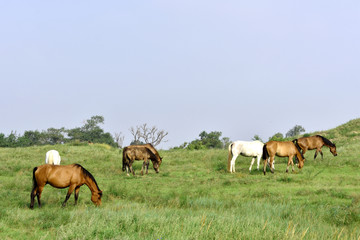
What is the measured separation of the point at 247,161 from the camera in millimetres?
23375

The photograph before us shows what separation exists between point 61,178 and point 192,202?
13.5 feet

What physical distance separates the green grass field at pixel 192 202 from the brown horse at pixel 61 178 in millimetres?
516

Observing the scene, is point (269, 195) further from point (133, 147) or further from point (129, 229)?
point (133, 147)

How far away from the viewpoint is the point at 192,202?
1094 centimetres

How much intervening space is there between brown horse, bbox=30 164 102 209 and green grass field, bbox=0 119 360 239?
52cm

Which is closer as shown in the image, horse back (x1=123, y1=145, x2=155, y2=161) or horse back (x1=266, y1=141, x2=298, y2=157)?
horse back (x1=266, y1=141, x2=298, y2=157)

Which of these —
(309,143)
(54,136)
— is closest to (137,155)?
(309,143)

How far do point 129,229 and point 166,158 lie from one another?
19.4 m

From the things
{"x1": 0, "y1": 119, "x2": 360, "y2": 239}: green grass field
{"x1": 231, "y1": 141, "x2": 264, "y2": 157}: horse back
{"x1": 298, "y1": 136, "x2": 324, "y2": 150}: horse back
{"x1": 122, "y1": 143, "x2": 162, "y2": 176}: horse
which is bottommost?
{"x1": 0, "y1": 119, "x2": 360, "y2": 239}: green grass field

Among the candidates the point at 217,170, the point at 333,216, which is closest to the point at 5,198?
the point at 333,216

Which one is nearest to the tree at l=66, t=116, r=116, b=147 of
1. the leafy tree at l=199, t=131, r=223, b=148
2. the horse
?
the leafy tree at l=199, t=131, r=223, b=148

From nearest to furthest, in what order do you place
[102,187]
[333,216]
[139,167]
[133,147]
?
[333,216]
[102,187]
[133,147]
[139,167]

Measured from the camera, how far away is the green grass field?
21.9ft

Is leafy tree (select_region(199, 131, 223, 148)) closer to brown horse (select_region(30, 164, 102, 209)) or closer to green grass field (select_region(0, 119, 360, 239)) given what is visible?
green grass field (select_region(0, 119, 360, 239))
